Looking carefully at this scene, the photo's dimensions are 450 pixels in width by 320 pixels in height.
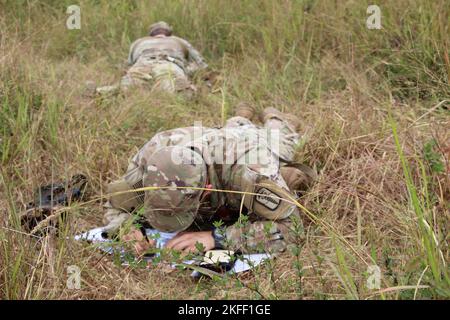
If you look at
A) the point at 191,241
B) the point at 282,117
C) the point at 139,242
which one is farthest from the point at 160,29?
the point at 139,242

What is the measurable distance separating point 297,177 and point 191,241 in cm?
66

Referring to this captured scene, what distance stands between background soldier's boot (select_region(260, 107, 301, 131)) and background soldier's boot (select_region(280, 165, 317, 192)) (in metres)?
0.69

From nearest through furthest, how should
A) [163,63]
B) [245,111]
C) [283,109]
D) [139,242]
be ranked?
1. [139,242]
2. [245,111]
3. [283,109]
4. [163,63]

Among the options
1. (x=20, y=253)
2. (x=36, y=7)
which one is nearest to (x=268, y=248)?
(x=20, y=253)

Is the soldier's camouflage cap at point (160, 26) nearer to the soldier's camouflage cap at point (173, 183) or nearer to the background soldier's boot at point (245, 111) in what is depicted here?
the background soldier's boot at point (245, 111)

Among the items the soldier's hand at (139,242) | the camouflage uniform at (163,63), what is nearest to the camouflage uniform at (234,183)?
the soldier's hand at (139,242)

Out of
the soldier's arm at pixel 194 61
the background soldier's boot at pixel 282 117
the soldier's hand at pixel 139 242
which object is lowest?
the soldier's hand at pixel 139 242

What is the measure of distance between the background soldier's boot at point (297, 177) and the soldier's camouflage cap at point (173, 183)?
1.80ft

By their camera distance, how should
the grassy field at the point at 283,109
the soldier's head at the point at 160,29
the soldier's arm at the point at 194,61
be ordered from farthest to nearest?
the soldier's head at the point at 160,29
the soldier's arm at the point at 194,61
the grassy field at the point at 283,109

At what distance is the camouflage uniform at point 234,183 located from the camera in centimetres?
259

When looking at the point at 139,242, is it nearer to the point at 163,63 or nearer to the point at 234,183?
A: the point at 234,183

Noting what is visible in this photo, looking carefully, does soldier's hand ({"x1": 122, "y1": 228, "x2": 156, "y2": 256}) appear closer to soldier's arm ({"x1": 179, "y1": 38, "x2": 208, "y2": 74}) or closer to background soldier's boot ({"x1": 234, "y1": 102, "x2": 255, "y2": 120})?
background soldier's boot ({"x1": 234, "y1": 102, "x2": 255, "y2": 120})

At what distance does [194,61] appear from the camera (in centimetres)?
516
